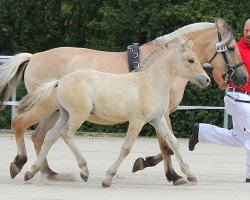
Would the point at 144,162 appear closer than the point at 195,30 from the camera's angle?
Yes

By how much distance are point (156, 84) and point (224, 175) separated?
2.02 metres

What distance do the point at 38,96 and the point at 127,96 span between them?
3.65 feet

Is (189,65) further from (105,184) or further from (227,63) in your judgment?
(105,184)

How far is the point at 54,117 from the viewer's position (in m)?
11.6

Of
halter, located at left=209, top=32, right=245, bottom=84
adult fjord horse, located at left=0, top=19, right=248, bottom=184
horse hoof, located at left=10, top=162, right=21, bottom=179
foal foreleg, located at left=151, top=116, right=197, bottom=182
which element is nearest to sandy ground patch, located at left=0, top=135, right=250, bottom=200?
horse hoof, located at left=10, top=162, right=21, bottom=179

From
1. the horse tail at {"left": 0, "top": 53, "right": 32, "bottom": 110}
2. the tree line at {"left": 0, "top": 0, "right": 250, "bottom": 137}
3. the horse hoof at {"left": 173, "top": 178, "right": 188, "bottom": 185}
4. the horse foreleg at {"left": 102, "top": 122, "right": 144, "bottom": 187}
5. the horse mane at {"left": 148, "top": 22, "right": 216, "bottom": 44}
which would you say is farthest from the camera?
the tree line at {"left": 0, "top": 0, "right": 250, "bottom": 137}

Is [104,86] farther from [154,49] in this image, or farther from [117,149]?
[117,149]

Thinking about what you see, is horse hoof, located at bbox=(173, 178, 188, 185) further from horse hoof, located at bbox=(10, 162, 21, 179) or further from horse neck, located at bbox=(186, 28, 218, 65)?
horse hoof, located at bbox=(10, 162, 21, 179)

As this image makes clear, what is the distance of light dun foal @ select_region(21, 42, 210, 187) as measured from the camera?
10.2 m

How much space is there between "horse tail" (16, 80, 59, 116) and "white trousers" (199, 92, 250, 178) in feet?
7.10

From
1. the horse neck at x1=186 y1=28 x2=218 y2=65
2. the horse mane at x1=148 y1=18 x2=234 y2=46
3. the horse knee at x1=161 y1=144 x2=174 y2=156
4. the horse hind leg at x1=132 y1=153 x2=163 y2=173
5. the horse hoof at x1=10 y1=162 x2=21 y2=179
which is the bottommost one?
the horse hind leg at x1=132 y1=153 x2=163 y2=173

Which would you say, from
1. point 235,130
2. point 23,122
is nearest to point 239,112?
point 235,130

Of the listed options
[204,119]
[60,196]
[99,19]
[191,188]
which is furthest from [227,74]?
[99,19]

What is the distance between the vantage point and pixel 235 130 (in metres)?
11.7
